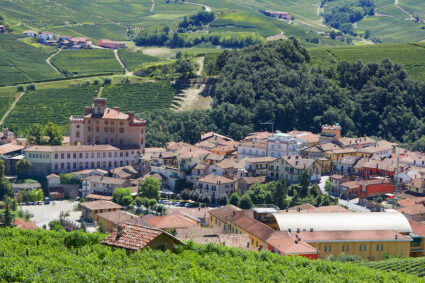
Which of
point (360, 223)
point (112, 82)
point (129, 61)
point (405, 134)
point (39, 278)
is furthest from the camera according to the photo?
point (129, 61)

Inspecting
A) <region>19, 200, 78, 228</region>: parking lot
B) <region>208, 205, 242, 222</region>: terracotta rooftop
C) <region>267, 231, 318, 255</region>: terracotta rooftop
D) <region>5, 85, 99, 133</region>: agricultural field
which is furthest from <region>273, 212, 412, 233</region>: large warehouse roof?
<region>5, 85, 99, 133</region>: agricultural field

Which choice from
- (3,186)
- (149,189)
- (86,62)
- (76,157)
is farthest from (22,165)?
(86,62)

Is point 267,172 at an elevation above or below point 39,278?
below

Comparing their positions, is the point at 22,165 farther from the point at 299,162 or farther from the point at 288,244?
the point at 288,244

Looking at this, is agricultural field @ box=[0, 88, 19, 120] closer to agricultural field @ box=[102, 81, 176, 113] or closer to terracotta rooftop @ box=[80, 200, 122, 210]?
agricultural field @ box=[102, 81, 176, 113]

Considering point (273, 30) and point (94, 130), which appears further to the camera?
point (273, 30)

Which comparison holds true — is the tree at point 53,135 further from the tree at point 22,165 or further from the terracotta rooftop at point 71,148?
the tree at point 22,165

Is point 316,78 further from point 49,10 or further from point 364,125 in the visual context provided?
point 49,10

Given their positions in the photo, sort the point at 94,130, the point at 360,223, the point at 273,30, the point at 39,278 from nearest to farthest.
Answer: the point at 39,278 < the point at 360,223 < the point at 94,130 < the point at 273,30

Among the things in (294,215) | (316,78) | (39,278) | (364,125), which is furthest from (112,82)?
(39,278)
